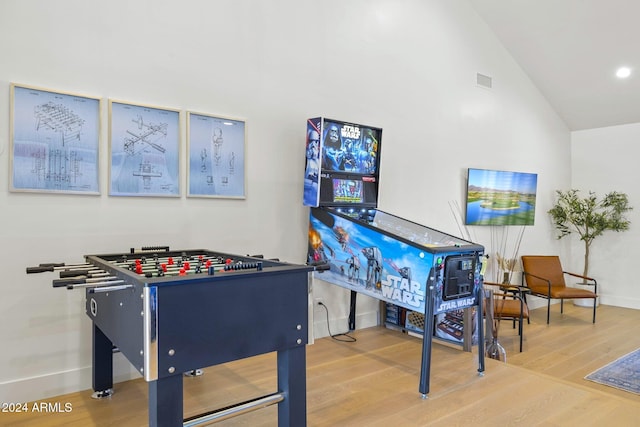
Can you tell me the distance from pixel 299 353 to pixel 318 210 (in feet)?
6.26

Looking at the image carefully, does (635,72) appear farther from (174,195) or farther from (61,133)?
(61,133)

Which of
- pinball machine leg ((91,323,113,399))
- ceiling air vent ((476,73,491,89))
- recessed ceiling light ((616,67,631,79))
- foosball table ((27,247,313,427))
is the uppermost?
recessed ceiling light ((616,67,631,79))

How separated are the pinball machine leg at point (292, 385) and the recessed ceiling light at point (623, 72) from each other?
6165 millimetres

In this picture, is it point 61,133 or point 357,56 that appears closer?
point 61,133

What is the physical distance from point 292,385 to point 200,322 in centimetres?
58

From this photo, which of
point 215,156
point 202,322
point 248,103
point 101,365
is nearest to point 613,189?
point 248,103

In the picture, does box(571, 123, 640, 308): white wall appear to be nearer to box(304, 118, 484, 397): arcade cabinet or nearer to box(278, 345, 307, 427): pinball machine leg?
Result: box(304, 118, 484, 397): arcade cabinet

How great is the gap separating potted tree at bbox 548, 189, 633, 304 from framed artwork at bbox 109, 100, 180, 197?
19.9ft

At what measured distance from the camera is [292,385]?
2.01 metres

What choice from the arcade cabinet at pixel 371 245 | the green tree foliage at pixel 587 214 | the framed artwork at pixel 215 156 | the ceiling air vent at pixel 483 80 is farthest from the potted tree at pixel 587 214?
the framed artwork at pixel 215 156

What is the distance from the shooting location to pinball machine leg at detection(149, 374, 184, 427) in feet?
5.38

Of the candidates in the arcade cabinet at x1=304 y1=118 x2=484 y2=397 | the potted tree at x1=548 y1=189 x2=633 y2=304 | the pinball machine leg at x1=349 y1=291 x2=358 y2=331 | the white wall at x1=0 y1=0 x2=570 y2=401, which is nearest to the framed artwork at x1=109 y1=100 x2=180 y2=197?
the white wall at x1=0 y1=0 x2=570 y2=401

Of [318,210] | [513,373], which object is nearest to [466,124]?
[318,210]

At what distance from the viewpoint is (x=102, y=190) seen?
2971 millimetres
